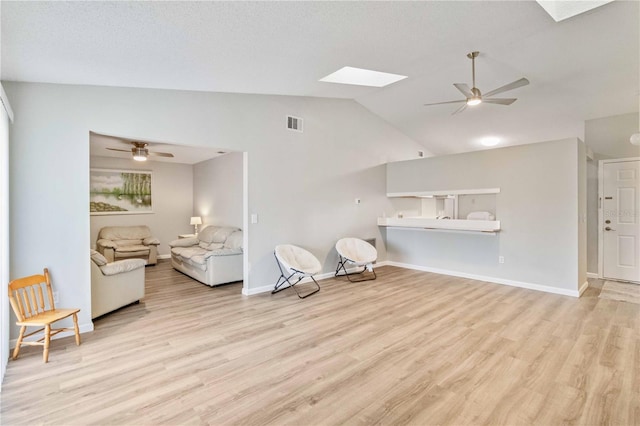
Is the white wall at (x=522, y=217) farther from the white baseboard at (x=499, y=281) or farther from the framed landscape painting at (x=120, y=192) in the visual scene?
the framed landscape painting at (x=120, y=192)

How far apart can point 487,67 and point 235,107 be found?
3748mm

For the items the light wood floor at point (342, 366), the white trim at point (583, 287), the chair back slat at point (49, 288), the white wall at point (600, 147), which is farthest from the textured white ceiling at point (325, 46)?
the white trim at point (583, 287)

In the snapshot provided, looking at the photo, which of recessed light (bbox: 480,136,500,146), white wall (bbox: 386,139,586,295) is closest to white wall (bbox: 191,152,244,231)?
white wall (bbox: 386,139,586,295)

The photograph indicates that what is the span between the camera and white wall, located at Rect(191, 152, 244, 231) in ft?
21.4

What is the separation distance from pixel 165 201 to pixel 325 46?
21.6 feet

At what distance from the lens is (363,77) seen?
16.7 feet

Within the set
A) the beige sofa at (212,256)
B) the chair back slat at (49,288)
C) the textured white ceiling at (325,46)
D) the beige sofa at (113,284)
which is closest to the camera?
the textured white ceiling at (325,46)

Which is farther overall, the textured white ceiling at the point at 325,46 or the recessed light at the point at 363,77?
the recessed light at the point at 363,77

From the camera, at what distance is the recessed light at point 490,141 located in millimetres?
6910

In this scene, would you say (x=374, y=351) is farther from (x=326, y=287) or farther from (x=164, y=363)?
(x=326, y=287)

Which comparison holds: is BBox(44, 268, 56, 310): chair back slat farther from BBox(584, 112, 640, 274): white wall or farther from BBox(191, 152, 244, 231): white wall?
BBox(584, 112, 640, 274): white wall

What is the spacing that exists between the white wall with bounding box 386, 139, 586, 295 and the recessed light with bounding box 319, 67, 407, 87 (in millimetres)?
1984

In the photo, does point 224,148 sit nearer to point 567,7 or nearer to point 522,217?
point 567,7

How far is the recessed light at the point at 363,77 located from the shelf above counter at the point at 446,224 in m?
2.78
